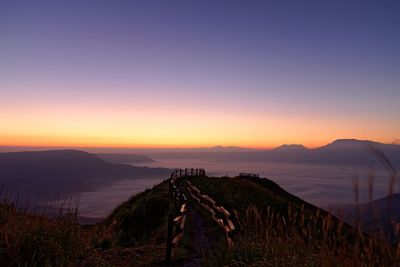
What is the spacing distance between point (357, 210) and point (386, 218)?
0.31m

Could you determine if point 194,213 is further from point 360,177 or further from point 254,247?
point 360,177

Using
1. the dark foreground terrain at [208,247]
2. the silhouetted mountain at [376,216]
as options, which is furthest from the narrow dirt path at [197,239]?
the silhouetted mountain at [376,216]

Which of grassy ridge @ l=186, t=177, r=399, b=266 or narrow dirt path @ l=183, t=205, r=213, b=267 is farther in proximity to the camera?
narrow dirt path @ l=183, t=205, r=213, b=267

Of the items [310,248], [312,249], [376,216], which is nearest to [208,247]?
[312,249]

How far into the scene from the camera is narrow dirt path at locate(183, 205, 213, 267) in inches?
331

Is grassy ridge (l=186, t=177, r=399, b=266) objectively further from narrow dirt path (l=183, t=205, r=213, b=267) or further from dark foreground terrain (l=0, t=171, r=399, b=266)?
narrow dirt path (l=183, t=205, r=213, b=267)

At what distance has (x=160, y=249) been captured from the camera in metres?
9.80

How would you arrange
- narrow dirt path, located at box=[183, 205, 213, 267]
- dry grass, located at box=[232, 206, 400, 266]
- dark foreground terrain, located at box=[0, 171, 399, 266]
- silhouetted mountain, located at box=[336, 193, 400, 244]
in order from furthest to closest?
narrow dirt path, located at box=[183, 205, 213, 267] < dark foreground terrain, located at box=[0, 171, 399, 266] < dry grass, located at box=[232, 206, 400, 266] < silhouetted mountain, located at box=[336, 193, 400, 244]

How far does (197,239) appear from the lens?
1137cm

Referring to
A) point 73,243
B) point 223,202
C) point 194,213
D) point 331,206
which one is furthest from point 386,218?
point 223,202

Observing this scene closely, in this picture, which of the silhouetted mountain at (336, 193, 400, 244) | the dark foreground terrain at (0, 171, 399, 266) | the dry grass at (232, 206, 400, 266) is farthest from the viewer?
the dark foreground terrain at (0, 171, 399, 266)

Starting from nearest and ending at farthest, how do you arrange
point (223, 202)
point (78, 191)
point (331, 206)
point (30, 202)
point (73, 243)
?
point (331, 206), point (73, 243), point (78, 191), point (30, 202), point (223, 202)

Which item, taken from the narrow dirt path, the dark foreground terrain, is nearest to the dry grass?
the dark foreground terrain

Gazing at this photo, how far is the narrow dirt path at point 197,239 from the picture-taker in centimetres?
842
